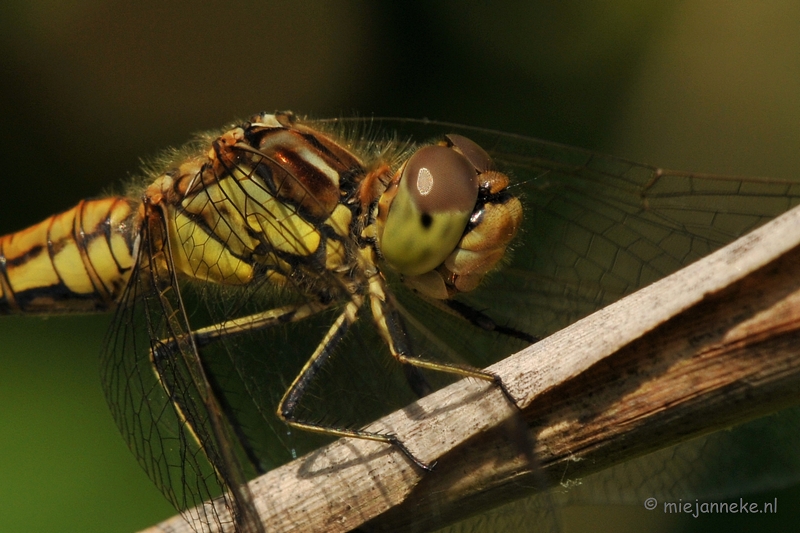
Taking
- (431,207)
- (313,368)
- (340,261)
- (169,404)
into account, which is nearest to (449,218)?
(431,207)

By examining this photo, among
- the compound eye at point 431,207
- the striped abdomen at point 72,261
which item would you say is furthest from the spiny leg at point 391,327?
the striped abdomen at point 72,261

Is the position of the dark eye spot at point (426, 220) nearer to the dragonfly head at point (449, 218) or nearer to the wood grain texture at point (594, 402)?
the dragonfly head at point (449, 218)

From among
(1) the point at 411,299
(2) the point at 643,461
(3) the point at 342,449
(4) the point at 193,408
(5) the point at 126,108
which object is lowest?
(2) the point at 643,461

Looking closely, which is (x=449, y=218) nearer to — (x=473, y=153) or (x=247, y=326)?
(x=473, y=153)

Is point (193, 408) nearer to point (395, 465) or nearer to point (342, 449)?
point (342, 449)

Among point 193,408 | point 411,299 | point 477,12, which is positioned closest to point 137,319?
point 193,408

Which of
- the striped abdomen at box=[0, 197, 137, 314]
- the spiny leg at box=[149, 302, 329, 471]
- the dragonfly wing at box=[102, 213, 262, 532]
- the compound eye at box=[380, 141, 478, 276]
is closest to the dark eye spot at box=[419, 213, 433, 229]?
the compound eye at box=[380, 141, 478, 276]
